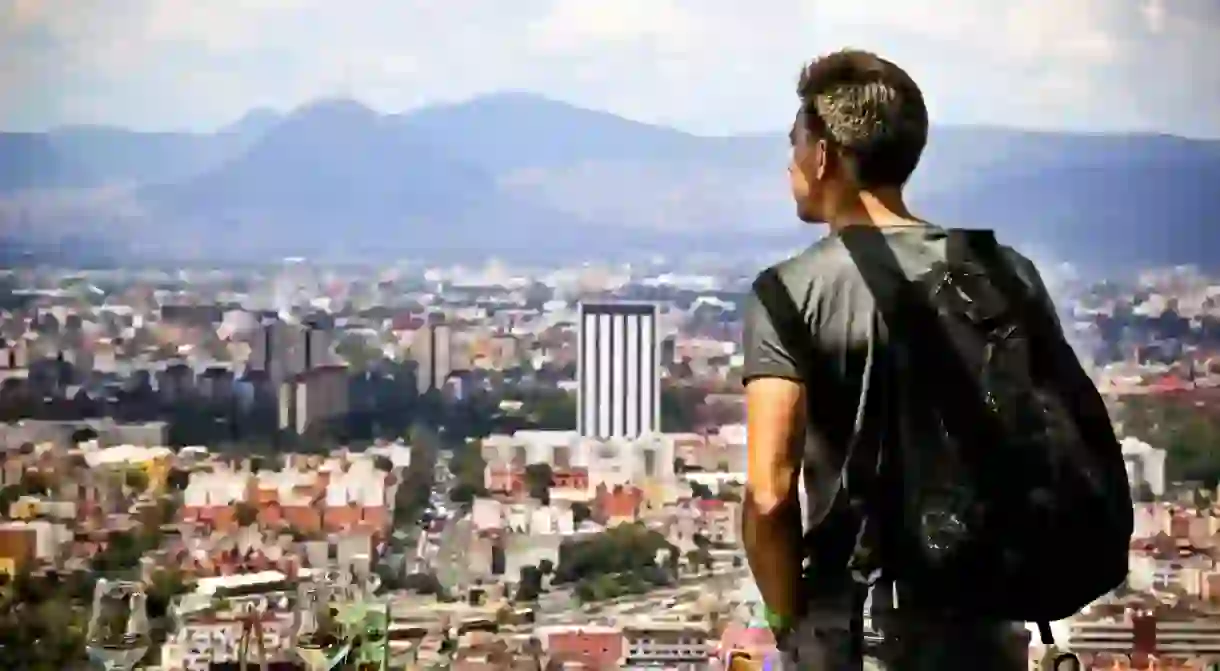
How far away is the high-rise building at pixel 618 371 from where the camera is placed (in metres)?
2.23

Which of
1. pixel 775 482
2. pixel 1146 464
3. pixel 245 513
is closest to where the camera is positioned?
pixel 775 482

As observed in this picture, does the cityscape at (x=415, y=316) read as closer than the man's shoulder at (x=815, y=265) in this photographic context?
No

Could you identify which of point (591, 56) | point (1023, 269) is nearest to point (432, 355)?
point (591, 56)

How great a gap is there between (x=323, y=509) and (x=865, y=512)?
3.44ft

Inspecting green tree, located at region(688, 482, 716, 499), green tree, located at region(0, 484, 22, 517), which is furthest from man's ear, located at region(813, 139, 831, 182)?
green tree, located at region(0, 484, 22, 517)

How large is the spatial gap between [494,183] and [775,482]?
1048 millimetres

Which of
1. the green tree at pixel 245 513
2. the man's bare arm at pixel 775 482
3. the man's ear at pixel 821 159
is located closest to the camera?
the man's bare arm at pixel 775 482

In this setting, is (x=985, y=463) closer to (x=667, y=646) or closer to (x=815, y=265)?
(x=815, y=265)

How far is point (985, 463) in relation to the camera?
1.37 meters

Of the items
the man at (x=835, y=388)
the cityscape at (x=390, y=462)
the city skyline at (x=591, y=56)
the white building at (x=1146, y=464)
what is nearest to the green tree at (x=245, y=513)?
the cityscape at (x=390, y=462)

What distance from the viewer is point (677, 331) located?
225cm

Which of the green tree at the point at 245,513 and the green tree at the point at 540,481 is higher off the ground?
the green tree at the point at 540,481

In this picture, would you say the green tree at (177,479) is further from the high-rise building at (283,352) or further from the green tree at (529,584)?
→ the green tree at (529,584)

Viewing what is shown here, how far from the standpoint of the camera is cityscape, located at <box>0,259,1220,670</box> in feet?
7.09
